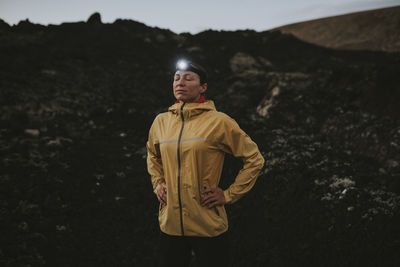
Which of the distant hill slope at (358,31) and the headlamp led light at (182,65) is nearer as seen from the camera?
the headlamp led light at (182,65)

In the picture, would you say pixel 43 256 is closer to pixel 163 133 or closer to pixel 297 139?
pixel 163 133

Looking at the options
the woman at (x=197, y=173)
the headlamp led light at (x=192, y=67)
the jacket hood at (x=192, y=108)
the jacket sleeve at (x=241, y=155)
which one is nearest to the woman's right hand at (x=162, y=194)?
the woman at (x=197, y=173)

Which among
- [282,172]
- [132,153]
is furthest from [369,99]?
[132,153]

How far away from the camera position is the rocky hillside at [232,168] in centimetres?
452

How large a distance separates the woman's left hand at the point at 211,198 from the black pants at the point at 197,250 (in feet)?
1.04

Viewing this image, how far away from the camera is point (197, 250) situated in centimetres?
221

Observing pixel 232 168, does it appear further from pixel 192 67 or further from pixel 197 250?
pixel 192 67

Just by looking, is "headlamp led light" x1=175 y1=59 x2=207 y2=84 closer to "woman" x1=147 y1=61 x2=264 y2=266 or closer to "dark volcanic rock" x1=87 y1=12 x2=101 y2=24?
"woman" x1=147 y1=61 x2=264 y2=266

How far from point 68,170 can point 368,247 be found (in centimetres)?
772

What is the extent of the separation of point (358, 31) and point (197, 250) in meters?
38.9

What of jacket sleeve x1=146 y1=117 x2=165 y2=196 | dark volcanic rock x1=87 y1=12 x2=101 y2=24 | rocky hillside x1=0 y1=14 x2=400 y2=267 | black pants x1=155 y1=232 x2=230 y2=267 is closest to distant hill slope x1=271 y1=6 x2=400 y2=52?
rocky hillside x1=0 y1=14 x2=400 y2=267

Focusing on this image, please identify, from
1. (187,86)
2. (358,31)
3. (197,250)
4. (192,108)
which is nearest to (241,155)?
(192,108)

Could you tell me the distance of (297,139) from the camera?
30.0 ft

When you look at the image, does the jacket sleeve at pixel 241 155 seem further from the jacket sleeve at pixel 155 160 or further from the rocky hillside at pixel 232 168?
the rocky hillside at pixel 232 168
